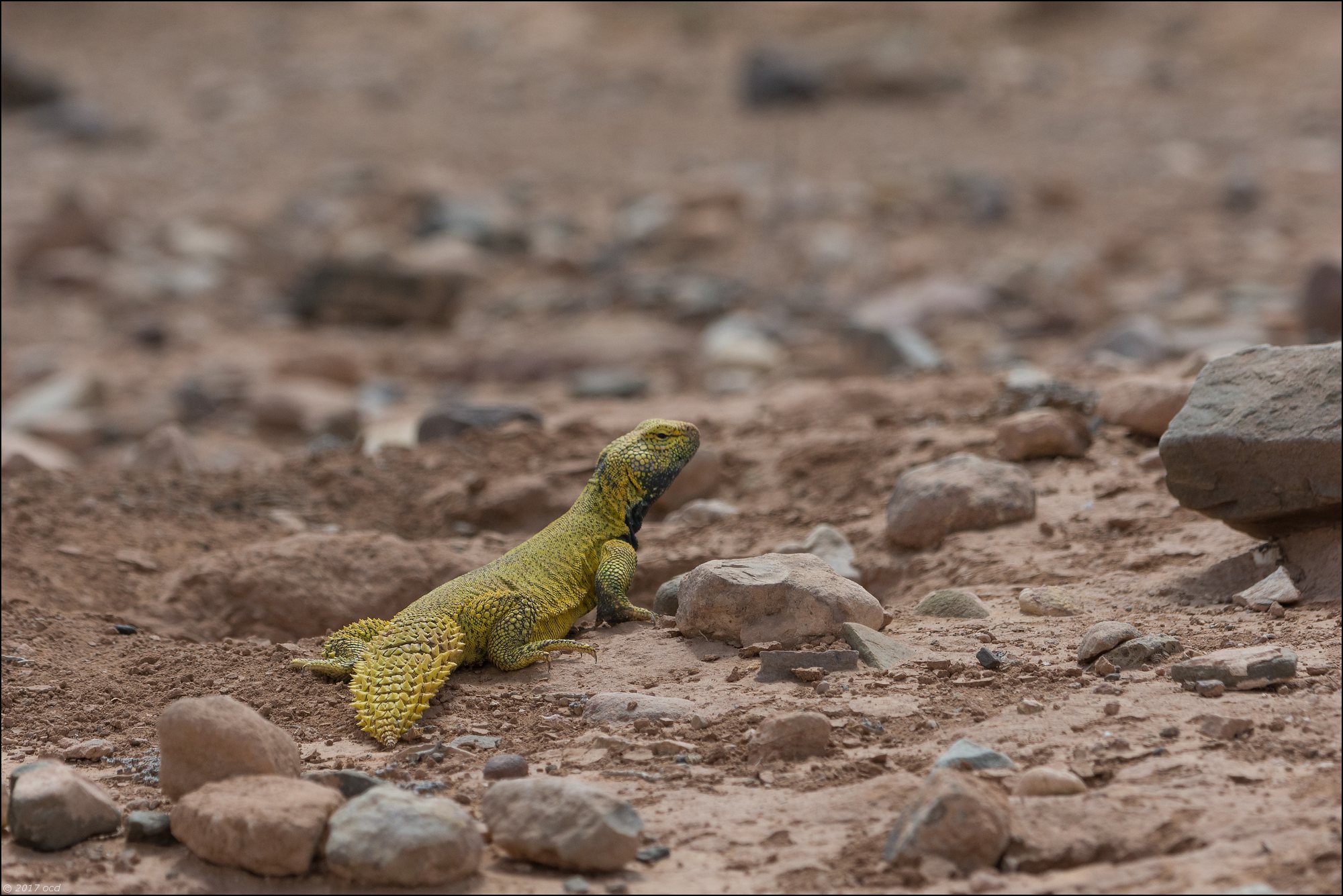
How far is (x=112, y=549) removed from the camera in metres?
6.54

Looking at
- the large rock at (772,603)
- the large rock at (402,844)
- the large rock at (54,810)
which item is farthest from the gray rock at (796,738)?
the large rock at (54,810)

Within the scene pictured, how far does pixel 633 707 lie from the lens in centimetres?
408

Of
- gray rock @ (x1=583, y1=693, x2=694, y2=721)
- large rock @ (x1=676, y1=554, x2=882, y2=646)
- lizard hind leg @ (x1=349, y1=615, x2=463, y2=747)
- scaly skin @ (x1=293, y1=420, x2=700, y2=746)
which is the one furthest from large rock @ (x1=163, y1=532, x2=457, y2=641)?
gray rock @ (x1=583, y1=693, x2=694, y2=721)

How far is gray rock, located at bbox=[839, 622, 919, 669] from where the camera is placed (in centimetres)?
428

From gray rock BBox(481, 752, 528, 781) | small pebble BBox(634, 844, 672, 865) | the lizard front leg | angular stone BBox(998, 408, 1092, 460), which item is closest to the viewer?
small pebble BBox(634, 844, 672, 865)

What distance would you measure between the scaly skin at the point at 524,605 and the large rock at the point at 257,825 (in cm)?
75

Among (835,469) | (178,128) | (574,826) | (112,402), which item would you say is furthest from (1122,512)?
(178,128)

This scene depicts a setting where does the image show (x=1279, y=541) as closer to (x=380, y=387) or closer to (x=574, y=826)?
(x=574, y=826)

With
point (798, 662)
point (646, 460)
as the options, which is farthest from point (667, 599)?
point (798, 662)

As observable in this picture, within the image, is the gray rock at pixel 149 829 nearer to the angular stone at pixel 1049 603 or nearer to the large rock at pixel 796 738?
the large rock at pixel 796 738

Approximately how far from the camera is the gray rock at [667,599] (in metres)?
5.04

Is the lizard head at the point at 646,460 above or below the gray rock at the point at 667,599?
above

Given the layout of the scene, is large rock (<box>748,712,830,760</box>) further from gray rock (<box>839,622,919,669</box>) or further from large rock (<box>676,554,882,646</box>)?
large rock (<box>676,554,882,646</box>)

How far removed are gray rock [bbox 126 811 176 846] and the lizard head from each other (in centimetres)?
222
